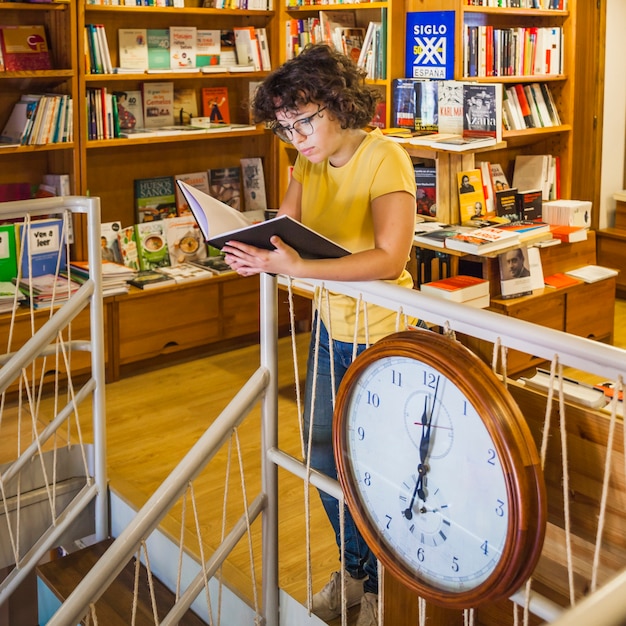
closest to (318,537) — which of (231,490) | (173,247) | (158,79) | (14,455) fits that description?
(231,490)

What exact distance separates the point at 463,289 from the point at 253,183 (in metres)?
1.52

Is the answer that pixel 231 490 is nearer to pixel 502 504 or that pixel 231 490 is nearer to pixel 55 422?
pixel 55 422

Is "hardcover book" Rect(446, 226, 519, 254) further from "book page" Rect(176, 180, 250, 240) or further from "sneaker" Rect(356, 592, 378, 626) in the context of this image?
"book page" Rect(176, 180, 250, 240)

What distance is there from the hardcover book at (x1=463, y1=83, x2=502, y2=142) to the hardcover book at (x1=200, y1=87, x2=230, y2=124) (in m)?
1.40

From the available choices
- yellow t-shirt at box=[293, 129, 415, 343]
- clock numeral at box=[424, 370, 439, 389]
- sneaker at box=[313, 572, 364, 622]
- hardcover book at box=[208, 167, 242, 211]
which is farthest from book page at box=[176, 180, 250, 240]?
hardcover book at box=[208, 167, 242, 211]

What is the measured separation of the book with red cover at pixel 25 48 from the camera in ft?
12.8

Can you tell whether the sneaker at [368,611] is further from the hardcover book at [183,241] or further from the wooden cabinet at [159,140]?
the hardcover book at [183,241]

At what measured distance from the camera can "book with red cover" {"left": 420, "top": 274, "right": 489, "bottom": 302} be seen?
12.9ft

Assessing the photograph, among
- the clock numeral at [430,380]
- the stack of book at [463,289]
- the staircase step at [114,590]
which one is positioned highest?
the clock numeral at [430,380]

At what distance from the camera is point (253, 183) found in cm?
496

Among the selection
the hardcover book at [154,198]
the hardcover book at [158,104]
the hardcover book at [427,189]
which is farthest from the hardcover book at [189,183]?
the hardcover book at [427,189]

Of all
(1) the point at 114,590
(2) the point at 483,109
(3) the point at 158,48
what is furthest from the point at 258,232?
(3) the point at 158,48

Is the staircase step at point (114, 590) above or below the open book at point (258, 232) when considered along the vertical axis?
below

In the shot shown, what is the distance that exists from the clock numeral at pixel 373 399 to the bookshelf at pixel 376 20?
2.46m
